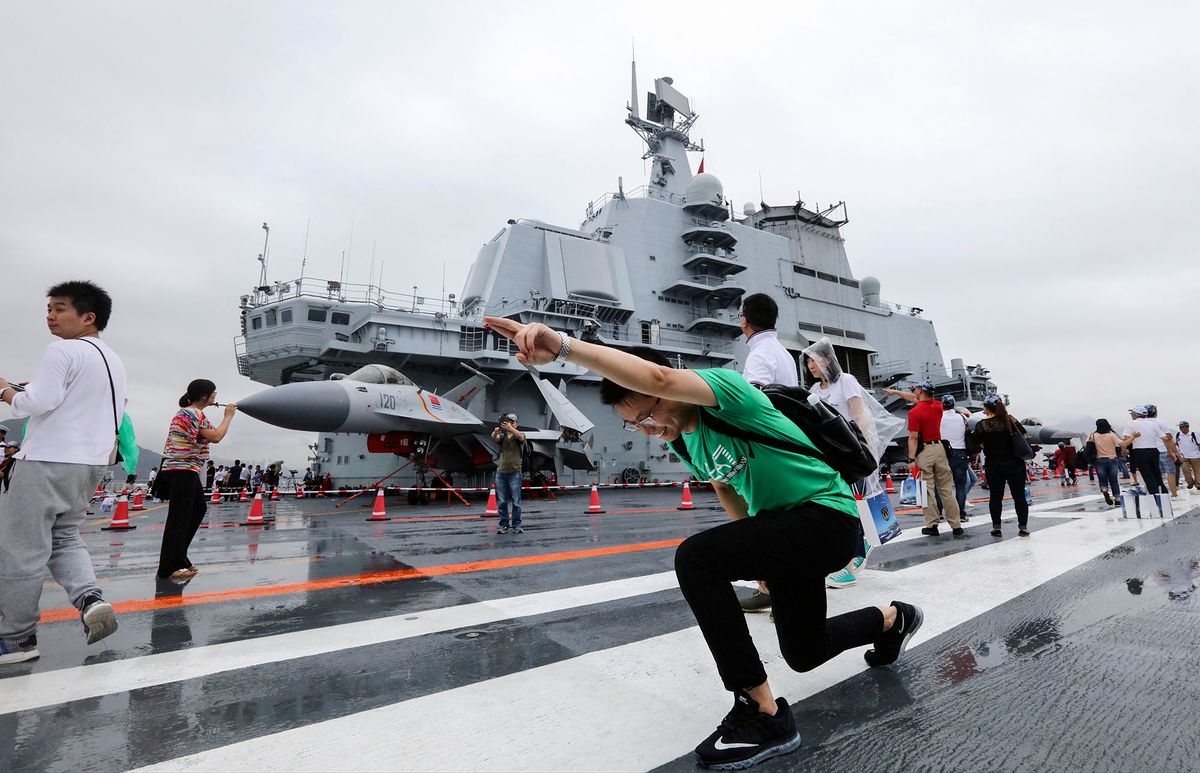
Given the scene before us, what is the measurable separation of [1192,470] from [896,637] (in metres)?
14.9

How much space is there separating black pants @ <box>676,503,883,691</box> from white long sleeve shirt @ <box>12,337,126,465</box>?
10.2 ft

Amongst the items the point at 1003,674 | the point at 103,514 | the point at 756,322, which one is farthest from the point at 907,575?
the point at 103,514

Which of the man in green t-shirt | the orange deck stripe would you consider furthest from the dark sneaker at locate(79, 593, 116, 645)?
the man in green t-shirt

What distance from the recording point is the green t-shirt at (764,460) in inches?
66.5

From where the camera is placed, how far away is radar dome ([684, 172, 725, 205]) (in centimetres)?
2717

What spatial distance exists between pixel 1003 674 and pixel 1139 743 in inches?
22.6

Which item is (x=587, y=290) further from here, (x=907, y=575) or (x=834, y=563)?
(x=834, y=563)

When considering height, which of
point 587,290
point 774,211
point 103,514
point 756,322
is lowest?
point 103,514

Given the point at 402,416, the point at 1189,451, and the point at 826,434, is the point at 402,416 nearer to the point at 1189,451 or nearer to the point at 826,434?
the point at 826,434

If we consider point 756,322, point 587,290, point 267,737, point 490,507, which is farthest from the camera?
point 587,290

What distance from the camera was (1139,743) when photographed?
1537 millimetres

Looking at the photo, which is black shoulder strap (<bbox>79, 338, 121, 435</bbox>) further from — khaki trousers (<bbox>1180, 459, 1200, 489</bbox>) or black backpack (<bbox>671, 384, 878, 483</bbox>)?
khaki trousers (<bbox>1180, 459, 1200, 489</bbox>)

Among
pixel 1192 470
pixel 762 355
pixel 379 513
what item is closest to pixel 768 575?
pixel 762 355

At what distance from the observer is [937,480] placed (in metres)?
6.16
